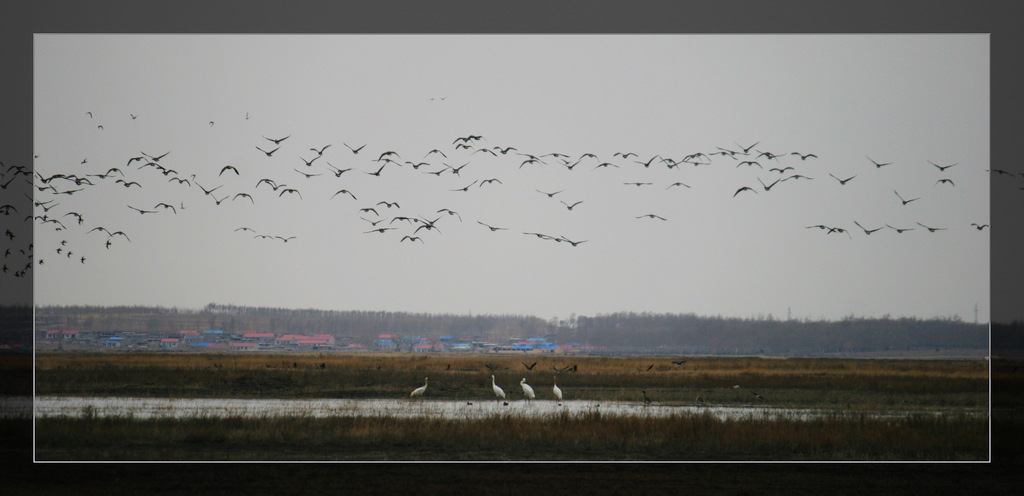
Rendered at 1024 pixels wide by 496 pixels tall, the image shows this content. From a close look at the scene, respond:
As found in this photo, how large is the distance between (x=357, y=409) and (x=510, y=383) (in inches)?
473

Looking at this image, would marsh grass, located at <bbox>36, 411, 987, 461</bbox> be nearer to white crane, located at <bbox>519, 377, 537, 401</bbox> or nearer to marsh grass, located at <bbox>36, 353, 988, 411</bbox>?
white crane, located at <bbox>519, 377, 537, 401</bbox>

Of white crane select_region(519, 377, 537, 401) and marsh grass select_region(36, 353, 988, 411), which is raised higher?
white crane select_region(519, 377, 537, 401)

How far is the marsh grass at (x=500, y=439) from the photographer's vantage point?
59.4ft

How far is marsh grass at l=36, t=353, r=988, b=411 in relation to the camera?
28.8 metres

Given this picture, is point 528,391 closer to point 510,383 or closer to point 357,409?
point 357,409

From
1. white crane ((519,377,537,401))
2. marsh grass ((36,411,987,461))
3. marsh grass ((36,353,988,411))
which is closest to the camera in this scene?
marsh grass ((36,411,987,461))

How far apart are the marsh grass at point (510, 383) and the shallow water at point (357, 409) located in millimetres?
2032

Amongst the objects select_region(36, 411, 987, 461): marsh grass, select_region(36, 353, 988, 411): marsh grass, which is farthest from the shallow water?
select_region(36, 353, 988, 411): marsh grass

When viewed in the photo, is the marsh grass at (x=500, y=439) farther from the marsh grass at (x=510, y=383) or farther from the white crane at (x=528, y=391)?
the marsh grass at (x=510, y=383)

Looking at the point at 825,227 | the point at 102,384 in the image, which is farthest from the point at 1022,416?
the point at 102,384

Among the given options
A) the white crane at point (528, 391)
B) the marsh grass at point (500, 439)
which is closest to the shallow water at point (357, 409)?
the white crane at point (528, 391)

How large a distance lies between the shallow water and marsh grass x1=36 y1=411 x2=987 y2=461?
1164 mm

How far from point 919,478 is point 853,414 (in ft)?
25.0

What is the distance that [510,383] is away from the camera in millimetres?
34156
